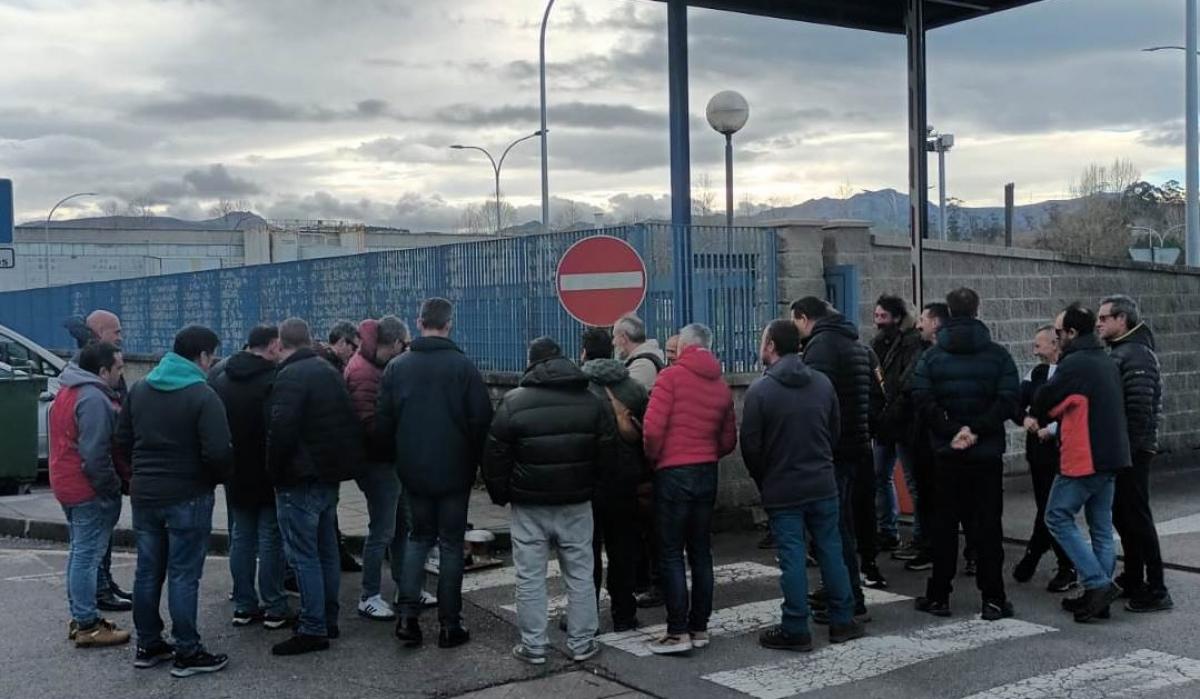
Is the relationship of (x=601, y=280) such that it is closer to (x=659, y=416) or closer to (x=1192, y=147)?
(x=659, y=416)

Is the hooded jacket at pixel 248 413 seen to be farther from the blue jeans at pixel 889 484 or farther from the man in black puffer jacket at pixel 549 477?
the blue jeans at pixel 889 484

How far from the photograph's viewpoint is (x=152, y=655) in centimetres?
660

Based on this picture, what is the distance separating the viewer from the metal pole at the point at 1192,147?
778 inches

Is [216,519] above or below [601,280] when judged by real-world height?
below

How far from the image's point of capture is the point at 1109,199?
70.4m

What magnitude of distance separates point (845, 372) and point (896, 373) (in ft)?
5.81

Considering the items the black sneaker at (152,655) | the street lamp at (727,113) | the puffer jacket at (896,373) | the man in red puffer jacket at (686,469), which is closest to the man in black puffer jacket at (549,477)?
the man in red puffer jacket at (686,469)

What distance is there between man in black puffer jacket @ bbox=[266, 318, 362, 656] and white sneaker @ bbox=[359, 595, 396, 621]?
58cm

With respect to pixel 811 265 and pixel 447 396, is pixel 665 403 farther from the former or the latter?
pixel 811 265

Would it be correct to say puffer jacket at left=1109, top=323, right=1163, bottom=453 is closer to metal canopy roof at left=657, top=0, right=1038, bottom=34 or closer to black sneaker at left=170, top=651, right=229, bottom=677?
black sneaker at left=170, top=651, right=229, bottom=677

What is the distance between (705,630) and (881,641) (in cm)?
101

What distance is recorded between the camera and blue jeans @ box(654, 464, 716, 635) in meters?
6.75

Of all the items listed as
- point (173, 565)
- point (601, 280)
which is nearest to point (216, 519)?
point (601, 280)

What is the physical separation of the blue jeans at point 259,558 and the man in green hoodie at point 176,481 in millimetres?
723
